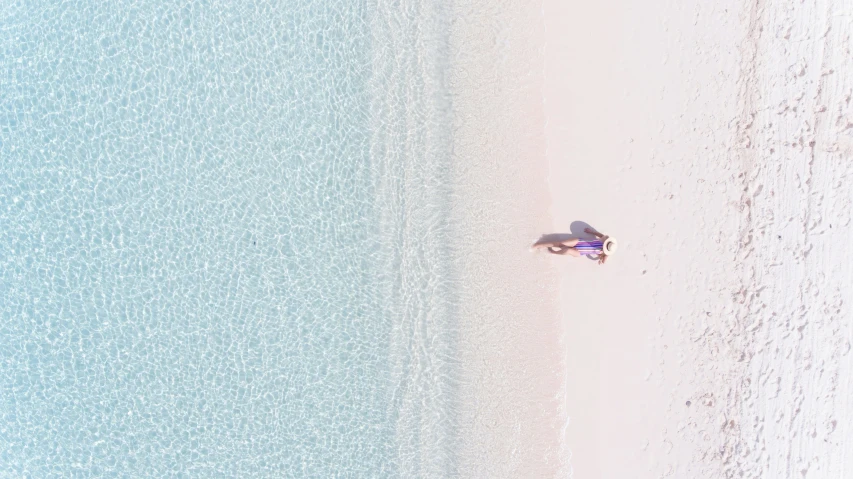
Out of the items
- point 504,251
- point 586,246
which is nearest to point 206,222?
point 504,251

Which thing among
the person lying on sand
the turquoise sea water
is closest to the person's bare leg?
the person lying on sand

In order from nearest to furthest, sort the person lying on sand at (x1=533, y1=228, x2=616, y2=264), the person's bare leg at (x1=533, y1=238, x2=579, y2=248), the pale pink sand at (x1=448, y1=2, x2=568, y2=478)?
the person lying on sand at (x1=533, y1=228, x2=616, y2=264)
the person's bare leg at (x1=533, y1=238, x2=579, y2=248)
the pale pink sand at (x1=448, y1=2, x2=568, y2=478)

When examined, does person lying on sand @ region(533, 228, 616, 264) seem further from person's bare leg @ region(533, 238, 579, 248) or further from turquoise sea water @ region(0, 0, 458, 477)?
turquoise sea water @ region(0, 0, 458, 477)

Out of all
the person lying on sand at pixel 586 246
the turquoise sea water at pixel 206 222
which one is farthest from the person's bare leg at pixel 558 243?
the turquoise sea water at pixel 206 222

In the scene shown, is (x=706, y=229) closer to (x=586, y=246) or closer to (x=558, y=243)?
(x=586, y=246)

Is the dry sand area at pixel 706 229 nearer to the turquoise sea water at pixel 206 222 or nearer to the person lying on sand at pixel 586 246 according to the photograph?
the person lying on sand at pixel 586 246
